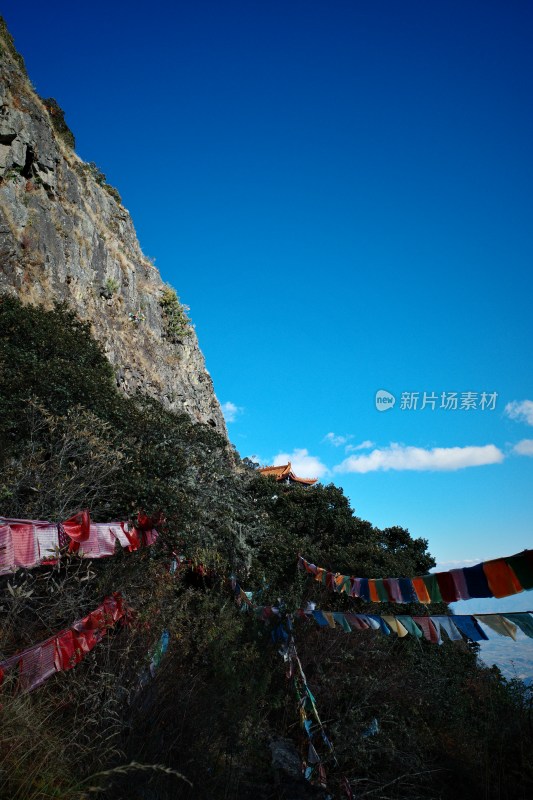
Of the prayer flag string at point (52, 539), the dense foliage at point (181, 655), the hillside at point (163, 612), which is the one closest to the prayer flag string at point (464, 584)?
the hillside at point (163, 612)

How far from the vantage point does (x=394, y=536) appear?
20.4 m

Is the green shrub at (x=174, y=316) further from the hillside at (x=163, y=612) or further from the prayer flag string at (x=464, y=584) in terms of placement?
the prayer flag string at (x=464, y=584)

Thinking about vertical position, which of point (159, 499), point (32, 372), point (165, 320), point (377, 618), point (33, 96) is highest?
point (33, 96)

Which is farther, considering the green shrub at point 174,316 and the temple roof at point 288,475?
the temple roof at point 288,475

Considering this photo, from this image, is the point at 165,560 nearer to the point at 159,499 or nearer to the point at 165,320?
the point at 159,499

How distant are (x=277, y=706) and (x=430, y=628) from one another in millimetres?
3072

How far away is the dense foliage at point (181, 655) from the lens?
4.38 metres

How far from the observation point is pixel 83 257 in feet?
65.4

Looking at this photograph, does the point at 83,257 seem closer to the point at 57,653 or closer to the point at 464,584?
the point at 57,653

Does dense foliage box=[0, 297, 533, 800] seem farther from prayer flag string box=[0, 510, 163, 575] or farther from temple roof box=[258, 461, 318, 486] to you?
temple roof box=[258, 461, 318, 486]

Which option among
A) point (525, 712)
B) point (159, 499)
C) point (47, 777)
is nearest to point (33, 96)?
point (159, 499)

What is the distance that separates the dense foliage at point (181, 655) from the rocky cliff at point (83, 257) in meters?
3.96

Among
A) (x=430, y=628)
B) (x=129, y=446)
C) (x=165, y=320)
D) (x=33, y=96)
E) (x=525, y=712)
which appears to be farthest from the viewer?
(x=165, y=320)

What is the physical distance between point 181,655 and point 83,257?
698 inches
